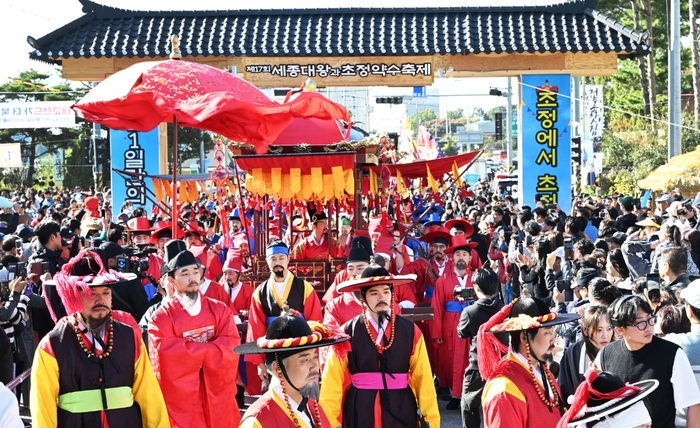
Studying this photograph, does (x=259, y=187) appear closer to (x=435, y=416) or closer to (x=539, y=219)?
(x=435, y=416)

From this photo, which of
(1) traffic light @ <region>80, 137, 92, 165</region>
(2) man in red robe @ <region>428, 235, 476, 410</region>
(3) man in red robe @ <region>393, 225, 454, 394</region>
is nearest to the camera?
(2) man in red robe @ <region>428, 235, 476, 410</region>

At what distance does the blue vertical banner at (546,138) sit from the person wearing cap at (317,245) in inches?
294

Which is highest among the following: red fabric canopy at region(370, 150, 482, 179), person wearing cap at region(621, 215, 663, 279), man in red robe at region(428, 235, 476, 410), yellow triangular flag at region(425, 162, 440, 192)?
red fabric canopy at region(370, 150, 482, 179)

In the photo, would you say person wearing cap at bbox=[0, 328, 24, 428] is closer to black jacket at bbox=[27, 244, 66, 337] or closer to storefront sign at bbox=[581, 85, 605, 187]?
black jacket at bbox=[27, 244, 66, 337]

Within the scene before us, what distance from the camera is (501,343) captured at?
4785 mm

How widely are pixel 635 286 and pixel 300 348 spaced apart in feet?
10.9

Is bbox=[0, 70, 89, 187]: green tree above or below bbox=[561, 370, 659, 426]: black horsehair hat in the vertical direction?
above

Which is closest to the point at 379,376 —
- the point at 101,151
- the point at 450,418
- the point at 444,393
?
the point at 450,418

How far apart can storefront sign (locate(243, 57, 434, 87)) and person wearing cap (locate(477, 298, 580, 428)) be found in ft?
40.4

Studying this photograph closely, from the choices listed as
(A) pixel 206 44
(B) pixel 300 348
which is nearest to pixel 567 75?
(A) pixel 206 44

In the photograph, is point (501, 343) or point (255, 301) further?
point (255, 301)

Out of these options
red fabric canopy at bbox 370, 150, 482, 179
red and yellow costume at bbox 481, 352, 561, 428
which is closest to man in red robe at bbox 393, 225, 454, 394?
red fabric canopy at bbox 370, 150, 482, 179

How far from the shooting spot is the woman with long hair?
539 centimetres

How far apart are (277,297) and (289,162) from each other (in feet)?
5.94
